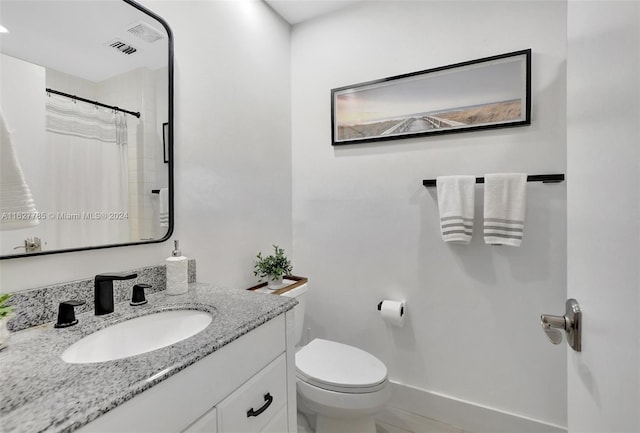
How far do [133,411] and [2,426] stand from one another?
0.57 feet

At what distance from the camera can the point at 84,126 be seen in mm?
980

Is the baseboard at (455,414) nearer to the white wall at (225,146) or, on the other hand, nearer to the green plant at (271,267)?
the green plant at (271,267)

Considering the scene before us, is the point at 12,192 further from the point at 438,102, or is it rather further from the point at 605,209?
the point at 438,102

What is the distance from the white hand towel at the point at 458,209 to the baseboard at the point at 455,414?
0.91 m

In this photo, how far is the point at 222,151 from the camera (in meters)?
1.52

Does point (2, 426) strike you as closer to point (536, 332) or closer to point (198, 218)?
point (198, 218)

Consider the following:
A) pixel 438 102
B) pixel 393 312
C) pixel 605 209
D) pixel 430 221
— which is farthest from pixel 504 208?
pixel 605 209

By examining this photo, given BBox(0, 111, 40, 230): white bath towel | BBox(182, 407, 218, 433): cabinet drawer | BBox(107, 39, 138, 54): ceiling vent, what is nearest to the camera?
BBox(182, 407, 218, 433): cabinet drawer

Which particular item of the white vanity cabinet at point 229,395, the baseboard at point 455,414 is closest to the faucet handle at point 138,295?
the white vanity cabinet at point 229,395

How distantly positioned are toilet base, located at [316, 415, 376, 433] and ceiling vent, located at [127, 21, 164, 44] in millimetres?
1865

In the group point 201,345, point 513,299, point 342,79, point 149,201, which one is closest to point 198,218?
point 149,201

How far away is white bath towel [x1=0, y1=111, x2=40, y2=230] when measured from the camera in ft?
2.53

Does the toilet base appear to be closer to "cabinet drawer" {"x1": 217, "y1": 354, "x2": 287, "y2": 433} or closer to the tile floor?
the tile floor

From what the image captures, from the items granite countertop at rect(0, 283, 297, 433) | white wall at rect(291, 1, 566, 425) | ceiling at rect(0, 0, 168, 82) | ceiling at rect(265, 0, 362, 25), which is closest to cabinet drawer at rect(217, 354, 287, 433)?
granite countertop at rect(0, 283, 297, 433)
